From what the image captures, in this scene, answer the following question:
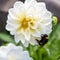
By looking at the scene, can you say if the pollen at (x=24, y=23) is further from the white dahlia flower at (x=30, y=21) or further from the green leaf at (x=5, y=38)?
the green leaf at (x=5, y=38)

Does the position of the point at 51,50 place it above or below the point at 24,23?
Result: below

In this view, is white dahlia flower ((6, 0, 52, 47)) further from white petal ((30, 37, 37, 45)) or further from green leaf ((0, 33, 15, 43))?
green leaf ((0, 33, 15, 43))

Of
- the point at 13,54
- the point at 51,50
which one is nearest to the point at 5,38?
the point at 51,50

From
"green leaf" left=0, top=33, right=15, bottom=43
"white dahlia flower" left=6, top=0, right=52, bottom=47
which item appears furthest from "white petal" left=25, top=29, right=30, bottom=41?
"green leaf" left=0, top=33, right=15, bottom=43

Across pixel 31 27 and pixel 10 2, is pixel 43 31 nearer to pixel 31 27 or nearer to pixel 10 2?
pixel 31 27

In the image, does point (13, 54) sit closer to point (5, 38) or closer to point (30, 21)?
point (30, 21)
